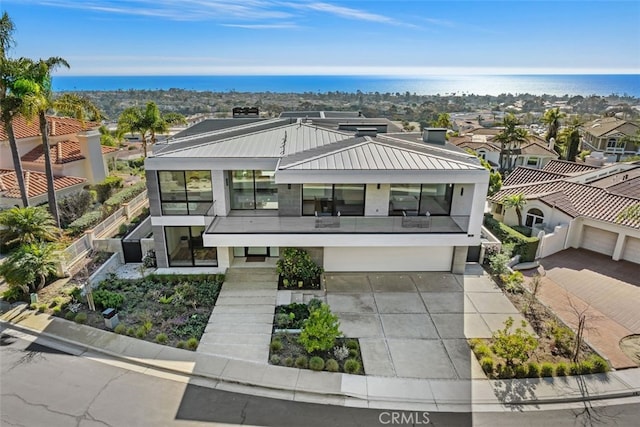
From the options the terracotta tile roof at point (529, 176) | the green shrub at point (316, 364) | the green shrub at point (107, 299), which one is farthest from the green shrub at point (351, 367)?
the terracotta tile roof at point (529, 176)

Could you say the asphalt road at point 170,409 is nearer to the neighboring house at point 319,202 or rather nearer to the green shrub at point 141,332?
the green shrub at point 141,332

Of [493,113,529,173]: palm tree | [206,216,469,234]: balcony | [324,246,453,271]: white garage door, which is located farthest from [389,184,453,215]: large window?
[493,113,529,173]: palm tree

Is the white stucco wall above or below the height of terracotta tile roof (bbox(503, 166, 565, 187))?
above

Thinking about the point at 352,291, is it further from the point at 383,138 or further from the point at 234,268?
the point at 383,138

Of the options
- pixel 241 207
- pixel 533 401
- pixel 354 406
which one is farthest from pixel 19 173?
pixel 533 401

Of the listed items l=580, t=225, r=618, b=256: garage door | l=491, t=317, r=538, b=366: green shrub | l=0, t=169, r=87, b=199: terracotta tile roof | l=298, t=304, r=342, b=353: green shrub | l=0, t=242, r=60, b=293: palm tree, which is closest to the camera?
l=491, t=317, r=538, b=366: green shrub

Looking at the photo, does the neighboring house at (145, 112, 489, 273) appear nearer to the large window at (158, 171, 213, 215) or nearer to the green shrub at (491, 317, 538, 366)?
the large window at (158, 171, 213, 215)
